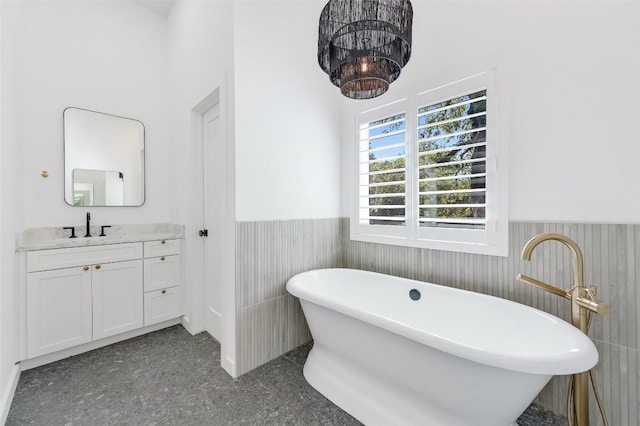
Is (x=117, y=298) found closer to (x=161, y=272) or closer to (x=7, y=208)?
(x=161, y=272)

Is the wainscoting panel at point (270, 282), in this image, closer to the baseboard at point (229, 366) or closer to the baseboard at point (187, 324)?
the baseboard at point (229, 366)

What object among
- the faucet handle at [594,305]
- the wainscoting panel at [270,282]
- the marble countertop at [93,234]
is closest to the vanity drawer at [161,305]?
the marble countertop at [93,234]

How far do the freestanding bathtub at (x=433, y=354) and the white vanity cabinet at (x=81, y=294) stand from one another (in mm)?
1570

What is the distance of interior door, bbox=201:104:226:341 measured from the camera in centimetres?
238

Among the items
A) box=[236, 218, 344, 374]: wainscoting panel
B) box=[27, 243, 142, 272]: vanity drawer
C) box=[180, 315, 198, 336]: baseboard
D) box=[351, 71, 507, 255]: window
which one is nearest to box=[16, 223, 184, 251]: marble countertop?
box=[27, 243, 142, 272]: vanity drawer

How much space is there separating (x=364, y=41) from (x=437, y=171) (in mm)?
1055

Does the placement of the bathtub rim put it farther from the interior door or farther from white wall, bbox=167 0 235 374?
the interior door

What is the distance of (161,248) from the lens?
8.29ft

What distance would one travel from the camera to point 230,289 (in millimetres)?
1848

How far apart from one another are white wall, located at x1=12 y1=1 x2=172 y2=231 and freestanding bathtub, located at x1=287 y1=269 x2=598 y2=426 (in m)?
2.02

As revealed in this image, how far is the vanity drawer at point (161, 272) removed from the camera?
245cm

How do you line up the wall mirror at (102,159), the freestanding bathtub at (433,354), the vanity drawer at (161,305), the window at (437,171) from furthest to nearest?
the vanity drawer at (161,305), the wall mirror at (102,159), the window at (437,171), the freestanding bathtub at (433,354)

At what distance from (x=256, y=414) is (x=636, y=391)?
1.86m

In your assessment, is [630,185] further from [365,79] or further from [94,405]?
[94,405]
